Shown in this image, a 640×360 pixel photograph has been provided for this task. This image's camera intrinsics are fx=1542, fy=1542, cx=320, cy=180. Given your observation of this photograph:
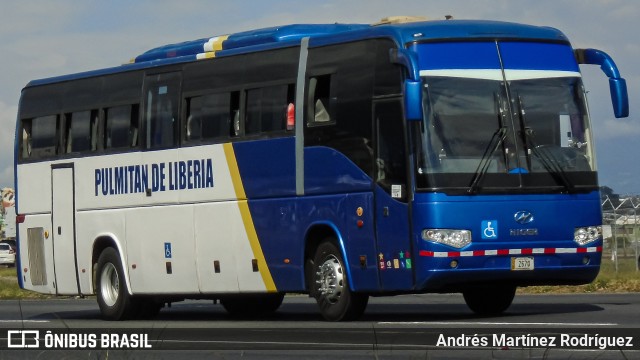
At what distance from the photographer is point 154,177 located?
2291 centimetres

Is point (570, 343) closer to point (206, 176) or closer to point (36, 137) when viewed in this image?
point (206, 176)

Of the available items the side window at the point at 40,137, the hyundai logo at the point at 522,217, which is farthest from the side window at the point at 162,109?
the hyundai logo at the point at 522,217

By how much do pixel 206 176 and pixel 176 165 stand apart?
83 centimetres

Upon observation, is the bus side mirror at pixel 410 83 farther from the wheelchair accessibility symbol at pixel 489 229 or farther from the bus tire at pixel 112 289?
the bus tire at pixel 112 289

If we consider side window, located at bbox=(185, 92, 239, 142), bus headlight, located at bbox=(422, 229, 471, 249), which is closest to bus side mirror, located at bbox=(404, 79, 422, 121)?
bus headlight, located at bbox=(422, 229, 471, 249)

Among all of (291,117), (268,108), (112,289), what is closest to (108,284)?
(112,289)

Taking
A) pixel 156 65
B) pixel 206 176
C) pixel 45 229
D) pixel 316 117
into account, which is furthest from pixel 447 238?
pixel 45 229

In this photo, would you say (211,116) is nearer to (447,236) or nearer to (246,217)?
(246,217)

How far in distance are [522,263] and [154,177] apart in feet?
22.6

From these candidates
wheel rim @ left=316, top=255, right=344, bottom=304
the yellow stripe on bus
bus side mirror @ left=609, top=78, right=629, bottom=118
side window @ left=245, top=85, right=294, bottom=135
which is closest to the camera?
bus side mirror @ left=609, top=78, right=629, bottom=118

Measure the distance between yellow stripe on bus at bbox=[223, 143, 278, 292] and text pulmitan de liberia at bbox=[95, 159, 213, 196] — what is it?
1.64ft

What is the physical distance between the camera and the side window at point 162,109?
2256 cm

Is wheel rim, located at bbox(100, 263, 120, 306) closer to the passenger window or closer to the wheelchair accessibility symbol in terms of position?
the passenger window

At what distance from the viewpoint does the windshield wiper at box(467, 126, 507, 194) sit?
1780cm
